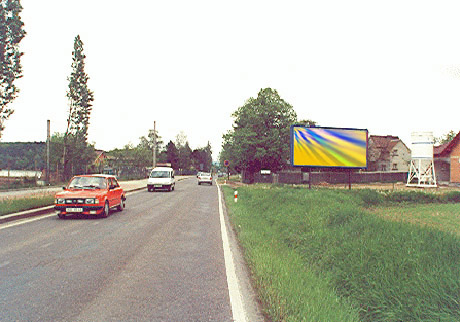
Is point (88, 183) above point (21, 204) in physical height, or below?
above

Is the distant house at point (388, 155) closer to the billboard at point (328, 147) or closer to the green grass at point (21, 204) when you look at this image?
the billboard at point (328, 147)

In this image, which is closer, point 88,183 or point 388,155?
point 88,183

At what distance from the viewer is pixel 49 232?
9.28 meters

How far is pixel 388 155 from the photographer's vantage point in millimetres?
63719

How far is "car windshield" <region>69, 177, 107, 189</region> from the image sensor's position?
13040 millimetres

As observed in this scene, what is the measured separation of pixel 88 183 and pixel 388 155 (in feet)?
200

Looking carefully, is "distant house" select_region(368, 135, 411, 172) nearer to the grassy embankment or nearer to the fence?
the fence

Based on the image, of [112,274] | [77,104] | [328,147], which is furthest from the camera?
[77,104]

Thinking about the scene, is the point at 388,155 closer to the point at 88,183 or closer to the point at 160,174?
the point at 160,174

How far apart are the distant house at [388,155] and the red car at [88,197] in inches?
2292

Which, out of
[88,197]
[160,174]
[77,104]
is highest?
[77,104]

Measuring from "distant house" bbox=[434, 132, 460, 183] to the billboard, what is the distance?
82.2 ft

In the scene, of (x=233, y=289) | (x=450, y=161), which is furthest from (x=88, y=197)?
(x=450, y=161)

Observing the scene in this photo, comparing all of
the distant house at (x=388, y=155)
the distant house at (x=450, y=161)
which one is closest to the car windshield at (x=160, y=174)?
the distant house at (x=450, y=161)
